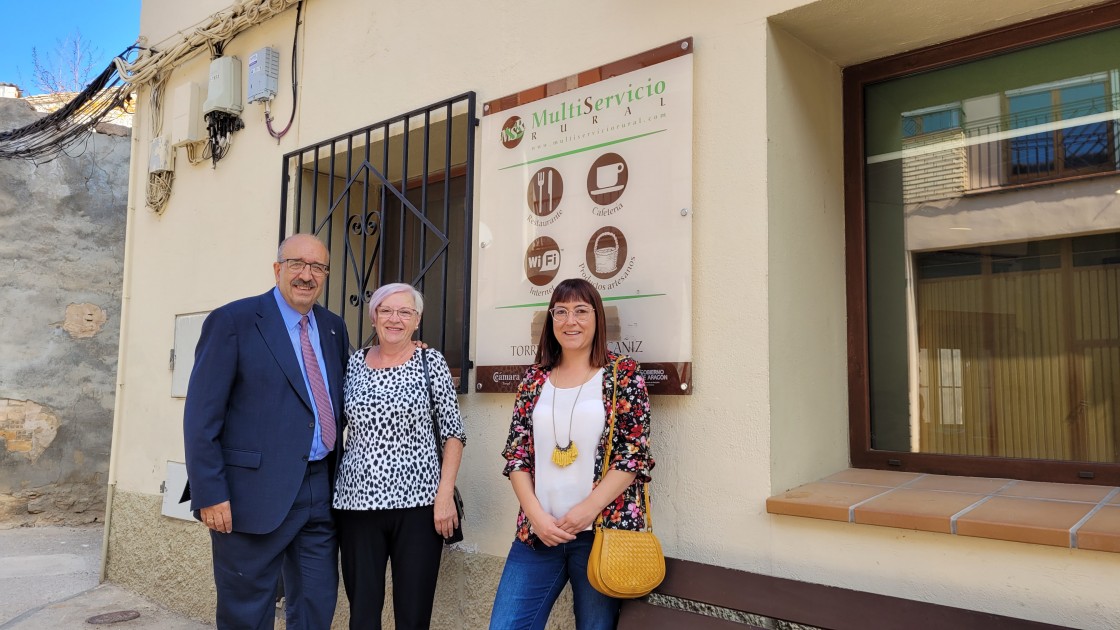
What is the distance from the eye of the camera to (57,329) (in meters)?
8.34

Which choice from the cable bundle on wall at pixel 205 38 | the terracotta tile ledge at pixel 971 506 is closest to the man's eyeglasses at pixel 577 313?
the terracotta tile ledge at pixel 971 506

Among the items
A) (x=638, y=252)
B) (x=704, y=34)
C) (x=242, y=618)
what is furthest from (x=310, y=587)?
(x=704, y=34)

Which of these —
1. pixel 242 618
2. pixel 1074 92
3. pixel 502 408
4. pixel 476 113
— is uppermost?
pixel 476 113

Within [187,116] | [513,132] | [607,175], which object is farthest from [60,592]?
[607,175]

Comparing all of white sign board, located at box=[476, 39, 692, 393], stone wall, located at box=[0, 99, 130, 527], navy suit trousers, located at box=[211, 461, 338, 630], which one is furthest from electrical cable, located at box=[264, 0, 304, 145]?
stone wall, located at box=[0, 99, 130, 527]

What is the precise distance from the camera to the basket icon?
3088 millimetres

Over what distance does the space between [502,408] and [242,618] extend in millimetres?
1270

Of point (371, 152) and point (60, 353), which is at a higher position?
point (371, 152)

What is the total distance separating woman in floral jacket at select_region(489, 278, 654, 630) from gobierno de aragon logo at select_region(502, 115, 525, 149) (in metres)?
1.01

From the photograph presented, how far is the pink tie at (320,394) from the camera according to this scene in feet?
10.1

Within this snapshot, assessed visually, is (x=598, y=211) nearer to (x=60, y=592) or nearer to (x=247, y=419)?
(x=247, y=419)

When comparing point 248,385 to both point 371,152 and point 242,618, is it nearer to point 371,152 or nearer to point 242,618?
point 242,618

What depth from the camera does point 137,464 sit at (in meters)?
5.68

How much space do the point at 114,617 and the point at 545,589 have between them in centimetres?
374
